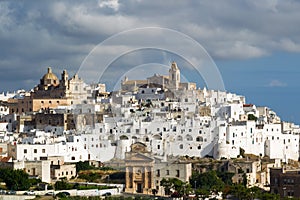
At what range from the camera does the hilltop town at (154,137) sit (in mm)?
35000

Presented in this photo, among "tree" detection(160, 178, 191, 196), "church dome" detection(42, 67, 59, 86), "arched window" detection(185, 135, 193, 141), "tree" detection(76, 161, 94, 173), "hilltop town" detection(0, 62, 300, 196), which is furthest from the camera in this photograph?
"church dome" detection(42, 67, 59, 86)

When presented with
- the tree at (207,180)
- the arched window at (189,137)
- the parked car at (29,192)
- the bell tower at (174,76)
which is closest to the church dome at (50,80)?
the bell tower at (174,76)

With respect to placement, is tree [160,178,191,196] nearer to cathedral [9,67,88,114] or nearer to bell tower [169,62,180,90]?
bell tower [169,62,180,90]

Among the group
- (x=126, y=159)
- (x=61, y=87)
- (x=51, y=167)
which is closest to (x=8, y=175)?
(x=51, y=167)

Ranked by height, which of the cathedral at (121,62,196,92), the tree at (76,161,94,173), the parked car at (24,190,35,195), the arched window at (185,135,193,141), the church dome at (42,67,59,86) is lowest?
the parked car at (24,190,35,195)

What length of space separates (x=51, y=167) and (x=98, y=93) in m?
14.2

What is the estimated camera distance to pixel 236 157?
127 ft

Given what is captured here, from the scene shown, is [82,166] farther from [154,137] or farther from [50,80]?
[50,80]

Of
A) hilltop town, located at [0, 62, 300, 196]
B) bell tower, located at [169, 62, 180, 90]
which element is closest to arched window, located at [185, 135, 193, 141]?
hilltop town, located at [0, 62, 300, 196]

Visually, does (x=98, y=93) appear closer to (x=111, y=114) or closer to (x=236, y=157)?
(x=111, y=114)

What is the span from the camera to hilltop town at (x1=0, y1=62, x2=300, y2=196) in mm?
35000

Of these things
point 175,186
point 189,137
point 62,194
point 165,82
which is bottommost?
point 62,194

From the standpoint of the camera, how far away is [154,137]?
38875mm

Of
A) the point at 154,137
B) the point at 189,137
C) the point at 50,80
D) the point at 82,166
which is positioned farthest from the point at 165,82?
the point at 50,80
